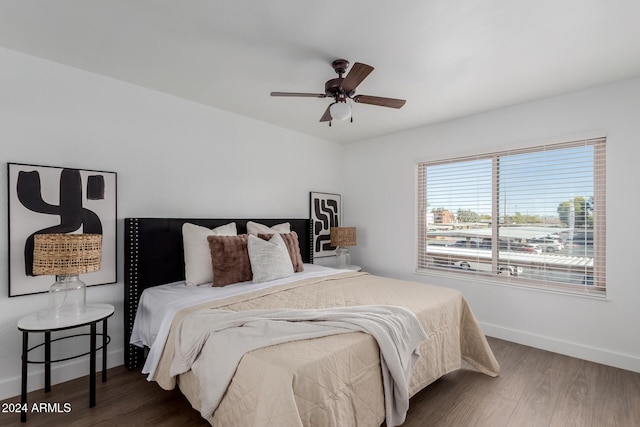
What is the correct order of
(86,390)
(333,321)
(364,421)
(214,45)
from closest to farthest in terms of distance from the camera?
1. (364,421)
2. (333,321)
3. (214,45)
4. (86,390)

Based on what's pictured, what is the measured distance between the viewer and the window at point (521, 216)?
118 inches

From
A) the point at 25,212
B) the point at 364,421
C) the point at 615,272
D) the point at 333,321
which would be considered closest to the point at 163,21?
the point at 25,212

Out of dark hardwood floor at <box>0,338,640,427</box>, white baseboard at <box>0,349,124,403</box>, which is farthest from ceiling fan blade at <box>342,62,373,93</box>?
white baseboard at <box>0,349,124,403</box>

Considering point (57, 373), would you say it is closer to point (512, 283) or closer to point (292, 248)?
point (292, 248)

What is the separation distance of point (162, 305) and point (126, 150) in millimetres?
1454

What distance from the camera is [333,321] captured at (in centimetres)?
184

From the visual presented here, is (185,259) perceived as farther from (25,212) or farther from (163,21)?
(163,21)

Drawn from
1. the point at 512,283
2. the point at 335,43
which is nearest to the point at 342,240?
the point at 512,283

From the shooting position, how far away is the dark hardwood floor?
2.01m

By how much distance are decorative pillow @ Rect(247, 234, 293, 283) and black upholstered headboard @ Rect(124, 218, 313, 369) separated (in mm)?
643

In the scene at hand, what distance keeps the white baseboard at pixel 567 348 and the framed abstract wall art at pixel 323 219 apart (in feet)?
7.31

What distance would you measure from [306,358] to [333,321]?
418mm

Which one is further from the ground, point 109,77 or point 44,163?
point 109,77

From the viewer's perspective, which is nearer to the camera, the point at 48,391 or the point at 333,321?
the point at 333,321
